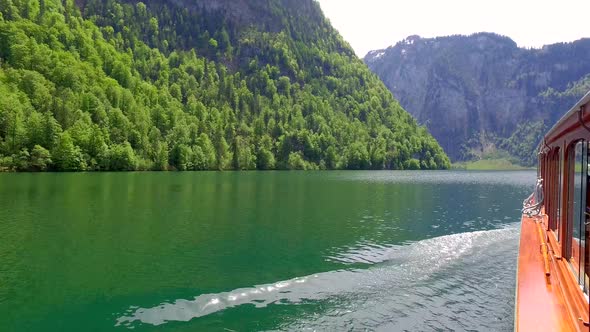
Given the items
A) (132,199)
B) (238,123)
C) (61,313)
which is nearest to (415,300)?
(61,313)

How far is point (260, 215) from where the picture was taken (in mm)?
32406

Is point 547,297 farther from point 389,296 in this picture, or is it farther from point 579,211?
point 389,296

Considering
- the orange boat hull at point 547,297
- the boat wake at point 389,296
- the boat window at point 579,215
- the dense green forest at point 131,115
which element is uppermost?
the dense green forest at point 131,115

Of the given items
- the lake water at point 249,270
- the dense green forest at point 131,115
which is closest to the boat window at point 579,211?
the lake water at point 249,270

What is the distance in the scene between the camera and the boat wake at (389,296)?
39.8ft

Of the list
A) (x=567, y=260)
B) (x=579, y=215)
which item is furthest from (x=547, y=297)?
(x=567, y=260)

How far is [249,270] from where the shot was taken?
56.3ft

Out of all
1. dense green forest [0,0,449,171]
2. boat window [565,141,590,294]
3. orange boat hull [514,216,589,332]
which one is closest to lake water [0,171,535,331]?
orange boat hull [514,216,589,332]

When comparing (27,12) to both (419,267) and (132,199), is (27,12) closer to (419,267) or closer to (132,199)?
(132,199)

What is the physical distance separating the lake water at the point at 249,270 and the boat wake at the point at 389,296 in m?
0.04

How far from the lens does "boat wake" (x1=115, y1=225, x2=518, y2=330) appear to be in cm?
1212

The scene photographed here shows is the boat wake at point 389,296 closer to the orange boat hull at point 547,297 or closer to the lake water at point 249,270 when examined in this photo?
the lake water at point 249,270

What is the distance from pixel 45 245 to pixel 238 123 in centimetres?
15370

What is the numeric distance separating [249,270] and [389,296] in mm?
5559
